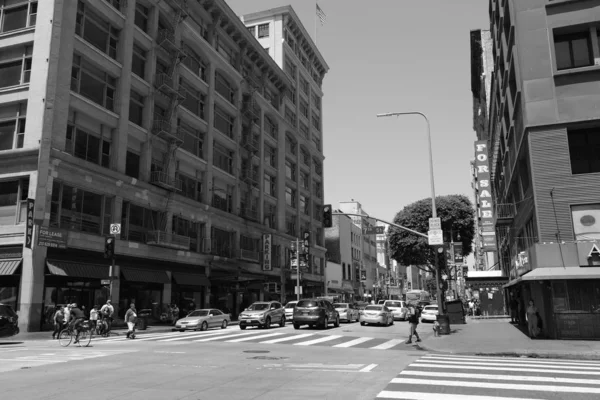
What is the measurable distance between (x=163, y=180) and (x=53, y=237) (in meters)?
12.2

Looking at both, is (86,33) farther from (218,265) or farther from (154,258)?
(218,265)

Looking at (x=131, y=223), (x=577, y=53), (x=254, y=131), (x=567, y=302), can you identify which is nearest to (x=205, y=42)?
(x=254, y=131)

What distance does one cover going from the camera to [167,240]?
37156 millimetres

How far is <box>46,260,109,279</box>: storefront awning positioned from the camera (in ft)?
89.0

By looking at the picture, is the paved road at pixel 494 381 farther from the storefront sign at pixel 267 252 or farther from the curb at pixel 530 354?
the storefront sign at pixel 267 252

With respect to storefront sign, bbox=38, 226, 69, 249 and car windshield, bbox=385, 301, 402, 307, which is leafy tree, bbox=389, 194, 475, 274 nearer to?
car windshield, bbox=385, 301, 402, 307

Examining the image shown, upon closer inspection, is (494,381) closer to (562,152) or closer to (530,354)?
(530,354)

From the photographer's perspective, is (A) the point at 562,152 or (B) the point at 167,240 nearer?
(A) the point at 562,152

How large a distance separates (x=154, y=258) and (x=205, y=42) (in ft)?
71.7

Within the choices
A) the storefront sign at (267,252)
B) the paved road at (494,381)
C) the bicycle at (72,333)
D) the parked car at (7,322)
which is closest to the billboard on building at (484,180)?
the storefront sign at (267,252)

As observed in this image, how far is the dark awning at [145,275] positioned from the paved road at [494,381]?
24.1 metres

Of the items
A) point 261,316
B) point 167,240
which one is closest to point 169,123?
point 167,240

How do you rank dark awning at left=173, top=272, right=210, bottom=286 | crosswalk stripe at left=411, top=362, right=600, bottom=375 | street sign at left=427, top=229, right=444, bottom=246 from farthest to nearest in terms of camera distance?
dark awning at left=173, top=272, right=210, bottom=286, street sign at left=427, top=229, right=444, bottom=246, crosswalk stripe at left=411, top=362, right=600, bottom=375

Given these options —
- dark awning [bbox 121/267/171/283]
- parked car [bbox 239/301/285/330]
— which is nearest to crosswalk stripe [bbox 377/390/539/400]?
parked car [bbox 239/301/285/330]
